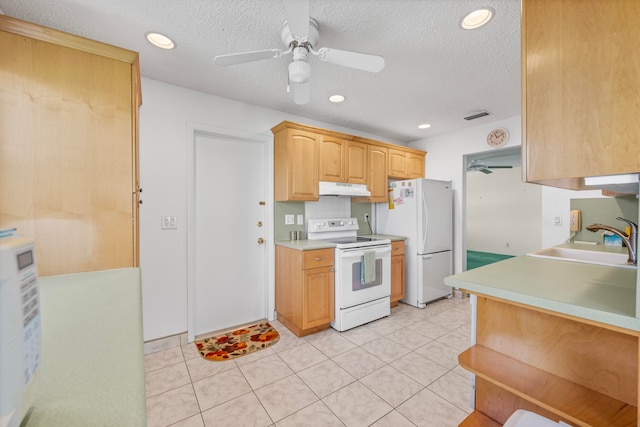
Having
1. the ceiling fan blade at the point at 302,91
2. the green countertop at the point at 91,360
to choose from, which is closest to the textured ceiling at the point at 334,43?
the ceiling fan blade at the point at 302,91

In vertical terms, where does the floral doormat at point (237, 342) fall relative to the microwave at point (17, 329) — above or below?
below

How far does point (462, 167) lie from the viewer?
382 centimetres

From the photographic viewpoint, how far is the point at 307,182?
2.96 metres

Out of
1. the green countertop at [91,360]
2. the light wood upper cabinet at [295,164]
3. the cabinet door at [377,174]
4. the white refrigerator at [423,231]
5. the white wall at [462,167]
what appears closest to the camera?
the green countertop at [91,360]

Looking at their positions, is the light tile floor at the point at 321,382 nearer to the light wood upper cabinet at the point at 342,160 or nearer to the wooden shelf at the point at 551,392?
the wooden shelf at the point at 551,392

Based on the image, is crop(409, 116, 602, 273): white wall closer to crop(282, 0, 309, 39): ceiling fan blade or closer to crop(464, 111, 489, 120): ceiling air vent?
crop(464, 111, 489, 120): ceiling air vent

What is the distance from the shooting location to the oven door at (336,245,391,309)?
9.06ft

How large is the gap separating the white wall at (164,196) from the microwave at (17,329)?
2153 millimetres

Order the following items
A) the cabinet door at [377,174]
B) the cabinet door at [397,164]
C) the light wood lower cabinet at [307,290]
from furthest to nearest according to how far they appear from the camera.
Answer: the cabinet door at [397,164] < the cabinet door at [377,174] < the light wood lower cabinet at [307,290]

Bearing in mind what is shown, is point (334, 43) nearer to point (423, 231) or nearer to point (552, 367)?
point (552, 367)

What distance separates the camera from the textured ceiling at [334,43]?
1.53m

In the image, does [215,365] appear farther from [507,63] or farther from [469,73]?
[507,63]

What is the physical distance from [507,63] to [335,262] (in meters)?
2.22

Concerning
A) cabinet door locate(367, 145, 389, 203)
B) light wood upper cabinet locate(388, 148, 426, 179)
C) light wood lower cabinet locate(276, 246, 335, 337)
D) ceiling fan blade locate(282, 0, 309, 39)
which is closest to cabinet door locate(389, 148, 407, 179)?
light wood upper cabinet locate(388, 148, 426, 179)
